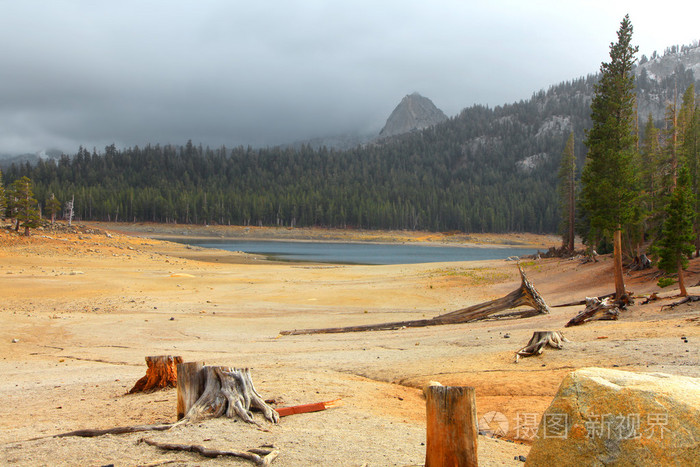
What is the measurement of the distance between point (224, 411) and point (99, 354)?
8.62 metres

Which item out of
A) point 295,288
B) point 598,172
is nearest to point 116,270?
point 295,288

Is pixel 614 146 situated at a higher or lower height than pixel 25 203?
higher

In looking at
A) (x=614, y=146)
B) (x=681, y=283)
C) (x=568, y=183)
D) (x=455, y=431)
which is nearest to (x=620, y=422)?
(x=455, y=431)

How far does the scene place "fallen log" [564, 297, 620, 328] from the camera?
14.8 meters

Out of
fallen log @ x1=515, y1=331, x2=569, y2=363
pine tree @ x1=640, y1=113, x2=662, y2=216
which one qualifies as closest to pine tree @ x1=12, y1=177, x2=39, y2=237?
fallen log @ x1=515, y1=331, x2=569, y2=363

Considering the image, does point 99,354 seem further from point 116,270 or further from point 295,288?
point 116,270

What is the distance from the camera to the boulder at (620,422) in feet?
12.8

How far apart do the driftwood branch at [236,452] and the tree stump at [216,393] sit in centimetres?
100

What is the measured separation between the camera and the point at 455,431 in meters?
4.80

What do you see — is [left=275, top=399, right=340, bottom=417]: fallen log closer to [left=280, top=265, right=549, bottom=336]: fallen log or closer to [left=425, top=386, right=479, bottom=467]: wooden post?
[left=425, top=386, right=479, bottom=467]: wooden post

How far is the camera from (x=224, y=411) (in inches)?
249

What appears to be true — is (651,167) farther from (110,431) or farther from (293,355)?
(110,431)

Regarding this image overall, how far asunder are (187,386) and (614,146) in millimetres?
23075

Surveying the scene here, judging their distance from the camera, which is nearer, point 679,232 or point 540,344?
point 540,344
